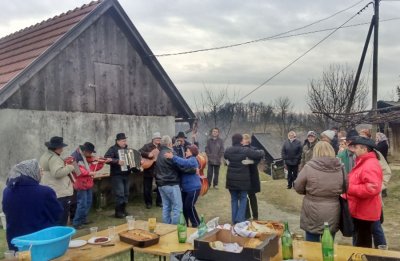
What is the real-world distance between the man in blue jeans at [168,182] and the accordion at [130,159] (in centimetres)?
196

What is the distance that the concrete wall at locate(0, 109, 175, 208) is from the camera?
8.69 meters

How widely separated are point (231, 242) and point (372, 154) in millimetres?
2531

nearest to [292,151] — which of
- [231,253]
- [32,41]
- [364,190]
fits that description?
[364,190]

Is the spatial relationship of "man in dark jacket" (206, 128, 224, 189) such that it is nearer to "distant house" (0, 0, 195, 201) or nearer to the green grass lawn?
the green grass lawn

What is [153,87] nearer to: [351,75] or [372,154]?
[372,154]

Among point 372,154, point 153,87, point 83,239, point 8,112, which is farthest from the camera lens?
point 153,87

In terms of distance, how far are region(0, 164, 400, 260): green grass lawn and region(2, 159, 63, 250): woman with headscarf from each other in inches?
106

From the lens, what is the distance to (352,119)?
14.4 meters

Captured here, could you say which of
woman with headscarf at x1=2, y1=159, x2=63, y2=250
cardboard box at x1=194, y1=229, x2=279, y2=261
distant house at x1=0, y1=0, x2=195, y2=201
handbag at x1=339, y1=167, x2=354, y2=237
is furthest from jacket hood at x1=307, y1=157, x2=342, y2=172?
distant house at x1=0, y1=0, x2=195, y2=201

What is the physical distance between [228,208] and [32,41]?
23.2 feet

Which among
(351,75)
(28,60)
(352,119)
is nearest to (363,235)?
(28,60)

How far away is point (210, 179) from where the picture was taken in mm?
13016

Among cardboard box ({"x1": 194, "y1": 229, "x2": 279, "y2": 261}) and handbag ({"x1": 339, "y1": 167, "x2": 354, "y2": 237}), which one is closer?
cardboard box ({"x1": 194, "y1": 229, "x2": 279, "y2": 261})

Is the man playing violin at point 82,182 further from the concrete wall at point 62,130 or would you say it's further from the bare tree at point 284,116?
the bare tree at point 284,116
